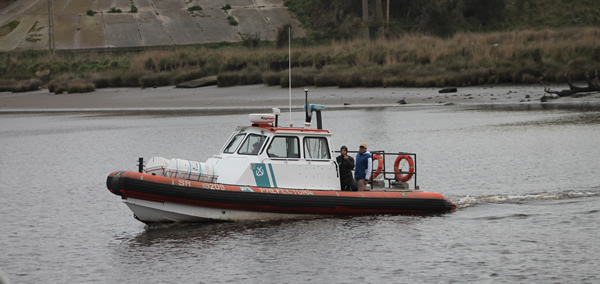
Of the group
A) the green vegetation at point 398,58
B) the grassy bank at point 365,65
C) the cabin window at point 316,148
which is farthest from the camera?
the green vegetation at point 398,58

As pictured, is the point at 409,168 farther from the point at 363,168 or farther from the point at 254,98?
the point at 254,98

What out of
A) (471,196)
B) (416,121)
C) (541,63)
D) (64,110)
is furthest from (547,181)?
(64,110)

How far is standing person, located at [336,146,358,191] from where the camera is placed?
52.9 feet

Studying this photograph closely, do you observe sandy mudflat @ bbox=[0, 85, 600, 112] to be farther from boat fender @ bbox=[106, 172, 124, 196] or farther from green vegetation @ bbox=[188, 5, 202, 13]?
boat fender @ bbox=[106, 172, 124, 196]

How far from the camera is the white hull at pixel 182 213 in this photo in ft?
48.9

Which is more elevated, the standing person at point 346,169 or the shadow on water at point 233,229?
the standing person at point 346,169

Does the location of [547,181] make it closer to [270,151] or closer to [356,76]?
[270,151]

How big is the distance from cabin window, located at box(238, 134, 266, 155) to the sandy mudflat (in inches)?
884

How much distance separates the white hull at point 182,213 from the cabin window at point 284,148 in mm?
1119

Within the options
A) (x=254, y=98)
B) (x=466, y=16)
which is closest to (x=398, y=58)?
(x=254, y=98)

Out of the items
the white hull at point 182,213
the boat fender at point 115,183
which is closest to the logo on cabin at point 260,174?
the white hull at point 182,213

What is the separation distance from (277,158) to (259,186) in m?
0.65

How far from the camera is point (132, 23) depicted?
6706 cm

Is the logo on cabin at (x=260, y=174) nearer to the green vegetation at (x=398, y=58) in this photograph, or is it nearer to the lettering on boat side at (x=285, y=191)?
the lettering on boat side at (x=285, y=191)
